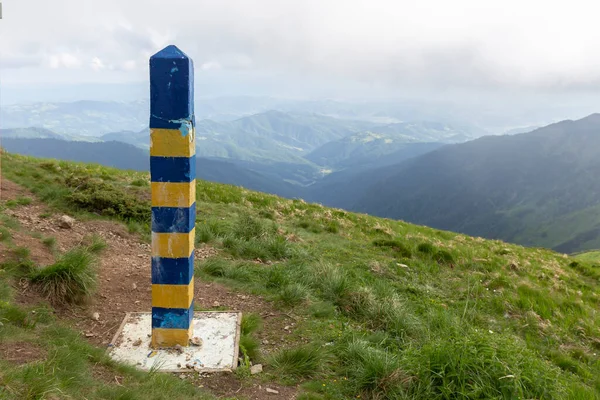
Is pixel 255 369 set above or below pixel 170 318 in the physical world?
below

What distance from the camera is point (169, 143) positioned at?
4918 millimetres

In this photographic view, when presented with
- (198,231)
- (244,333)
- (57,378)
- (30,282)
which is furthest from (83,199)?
(57,378)

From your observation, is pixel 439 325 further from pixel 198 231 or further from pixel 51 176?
pixel 51 176

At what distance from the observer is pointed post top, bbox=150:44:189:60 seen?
4758 millimetres

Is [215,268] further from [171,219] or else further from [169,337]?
[171,219]

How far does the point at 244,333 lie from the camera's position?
19.1 feet

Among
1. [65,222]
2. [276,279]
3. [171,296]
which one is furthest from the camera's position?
[65,222]

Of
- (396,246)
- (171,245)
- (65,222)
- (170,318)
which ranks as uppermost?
(171,245)

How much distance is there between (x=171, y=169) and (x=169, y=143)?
1.04 feet

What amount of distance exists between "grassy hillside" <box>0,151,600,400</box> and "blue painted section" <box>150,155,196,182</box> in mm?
2235

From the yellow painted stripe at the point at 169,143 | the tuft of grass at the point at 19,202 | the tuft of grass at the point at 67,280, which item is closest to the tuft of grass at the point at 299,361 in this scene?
the yellow painted stripe at the point at 169,143

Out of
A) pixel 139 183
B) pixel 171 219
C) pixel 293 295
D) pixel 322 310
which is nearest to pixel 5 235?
pixel 171 219

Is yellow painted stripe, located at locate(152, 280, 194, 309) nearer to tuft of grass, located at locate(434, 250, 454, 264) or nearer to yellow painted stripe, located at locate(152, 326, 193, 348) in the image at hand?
yellow painted stripe, located at locate(152, 326, 193, 348)

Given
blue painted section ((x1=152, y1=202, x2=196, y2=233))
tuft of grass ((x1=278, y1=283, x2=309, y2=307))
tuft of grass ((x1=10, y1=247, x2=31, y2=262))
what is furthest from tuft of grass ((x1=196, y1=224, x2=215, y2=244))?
blue painted section ((x1=152, y1=202, x2=196, y2=233))
